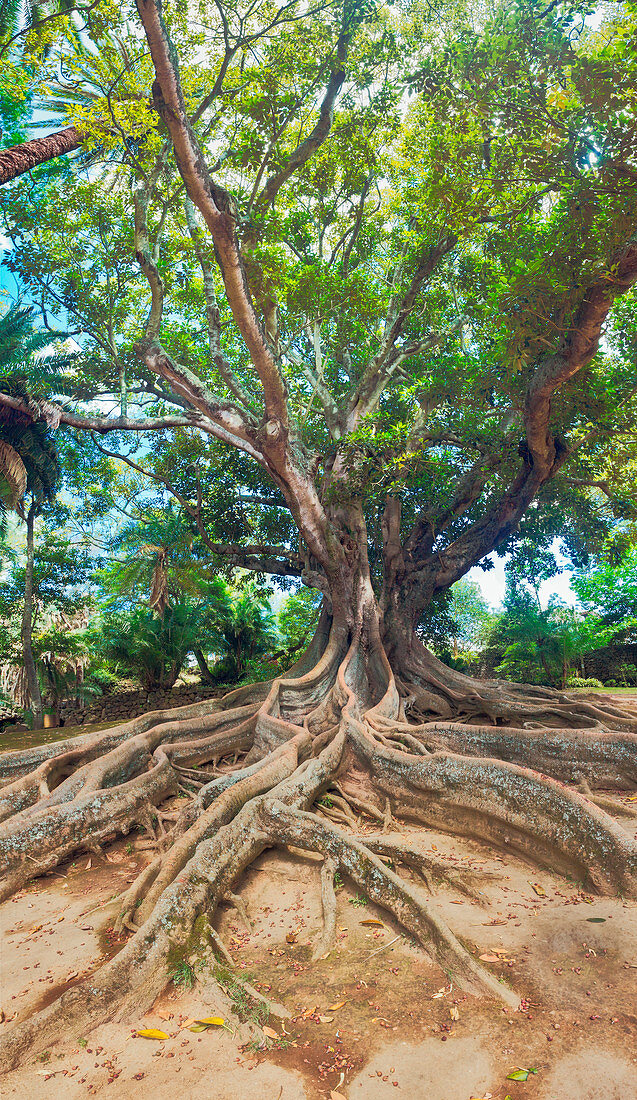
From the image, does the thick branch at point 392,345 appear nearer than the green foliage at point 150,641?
Yes

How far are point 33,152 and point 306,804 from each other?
7.95 metres

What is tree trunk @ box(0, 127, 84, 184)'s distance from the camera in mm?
6625

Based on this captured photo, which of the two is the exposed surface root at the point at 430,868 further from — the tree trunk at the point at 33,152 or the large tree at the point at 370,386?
the tree trunk at the point at 33,152

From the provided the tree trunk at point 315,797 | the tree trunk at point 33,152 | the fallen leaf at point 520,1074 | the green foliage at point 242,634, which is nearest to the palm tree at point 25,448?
the green foliage at point 242,634

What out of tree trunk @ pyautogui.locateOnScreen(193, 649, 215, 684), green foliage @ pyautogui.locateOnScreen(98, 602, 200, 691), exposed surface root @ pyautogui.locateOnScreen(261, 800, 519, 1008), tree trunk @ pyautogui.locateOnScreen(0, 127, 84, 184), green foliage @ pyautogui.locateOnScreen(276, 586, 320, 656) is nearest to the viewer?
exposed surface root @ pyautogui.locateOnScreen(261, 800, 519, 1008)

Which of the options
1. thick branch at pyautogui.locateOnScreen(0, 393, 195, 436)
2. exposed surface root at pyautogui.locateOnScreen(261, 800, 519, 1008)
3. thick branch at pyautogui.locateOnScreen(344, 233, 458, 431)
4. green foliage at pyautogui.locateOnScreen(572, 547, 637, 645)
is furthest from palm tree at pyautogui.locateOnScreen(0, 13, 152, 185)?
green foliage at pyautogui.locateOnScreen(572, 547, 637, 645)

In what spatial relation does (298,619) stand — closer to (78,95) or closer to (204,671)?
(204,671)

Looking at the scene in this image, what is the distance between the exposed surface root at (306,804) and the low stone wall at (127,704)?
8.89 meters

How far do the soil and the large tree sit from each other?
186mm

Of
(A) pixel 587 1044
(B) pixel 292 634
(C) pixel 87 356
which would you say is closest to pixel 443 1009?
(A) pixel 587 1044

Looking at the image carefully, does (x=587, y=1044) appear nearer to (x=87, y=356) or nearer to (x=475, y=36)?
(x=475, y=36)

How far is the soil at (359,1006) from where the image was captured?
245cm

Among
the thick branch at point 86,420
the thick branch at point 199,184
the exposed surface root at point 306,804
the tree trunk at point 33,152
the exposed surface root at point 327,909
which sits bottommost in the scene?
the exposed surface root at point 327,909

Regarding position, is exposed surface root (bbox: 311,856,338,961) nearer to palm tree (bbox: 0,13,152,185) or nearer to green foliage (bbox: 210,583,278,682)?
palm tree (bbox: 0,13,152,185)
